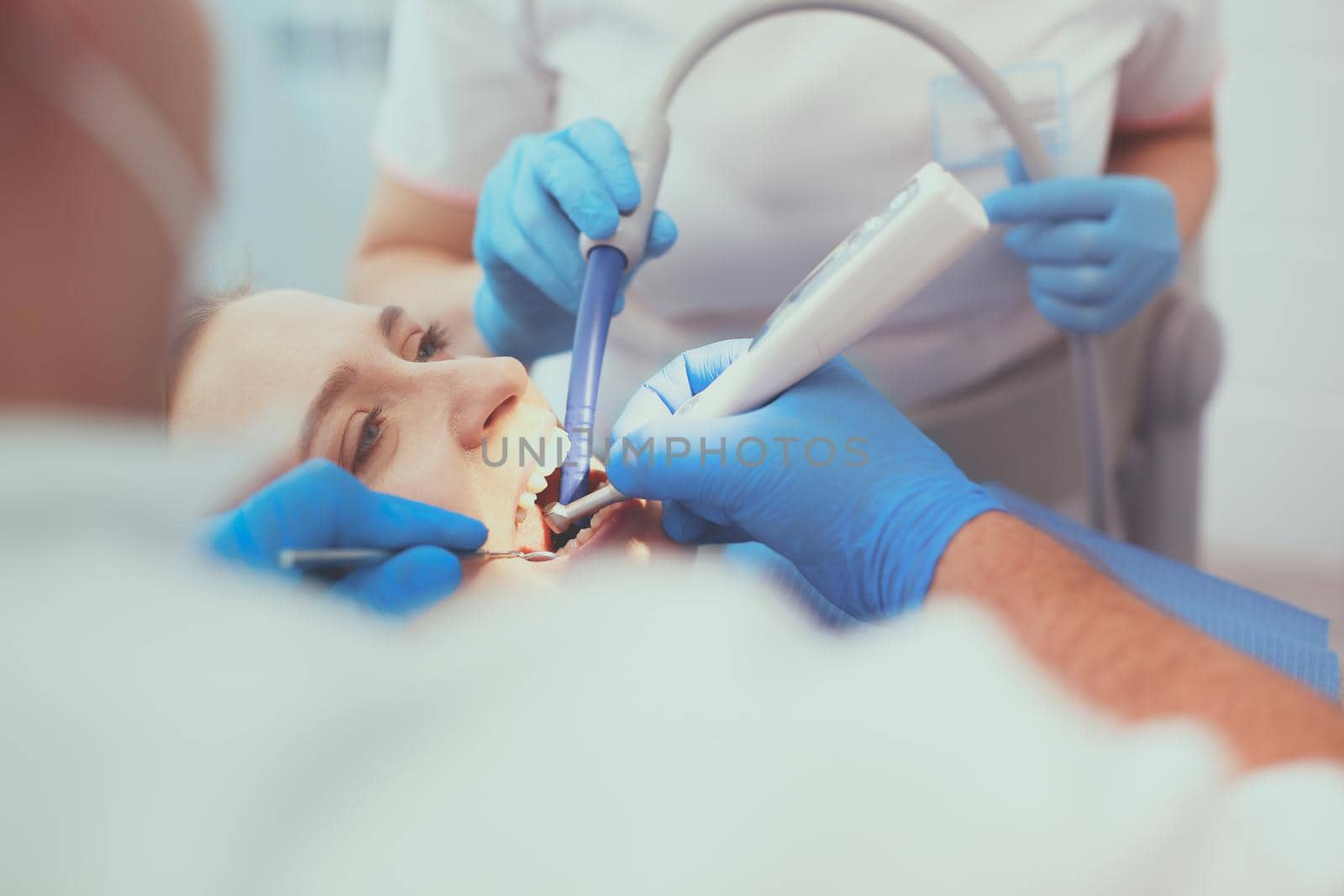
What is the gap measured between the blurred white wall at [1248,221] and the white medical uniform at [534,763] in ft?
0.92

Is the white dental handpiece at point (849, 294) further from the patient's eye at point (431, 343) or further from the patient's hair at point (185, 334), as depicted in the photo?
the patient's hair at point (185, 334)

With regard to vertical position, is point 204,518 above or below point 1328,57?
below

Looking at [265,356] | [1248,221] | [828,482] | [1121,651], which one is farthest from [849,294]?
[1248,221]

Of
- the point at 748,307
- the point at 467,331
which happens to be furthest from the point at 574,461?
the point at 748,307

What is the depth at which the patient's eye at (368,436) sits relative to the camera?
2.27 feet

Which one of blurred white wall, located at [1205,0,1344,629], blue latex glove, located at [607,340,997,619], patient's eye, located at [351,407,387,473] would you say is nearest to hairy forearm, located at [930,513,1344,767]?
blue latex glove, located at [607,340,997,619]

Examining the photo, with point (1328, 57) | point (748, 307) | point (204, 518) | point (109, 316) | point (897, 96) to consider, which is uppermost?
point (1328, 57)

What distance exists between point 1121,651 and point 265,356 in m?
0.56

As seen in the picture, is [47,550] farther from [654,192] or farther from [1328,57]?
[1328,57]

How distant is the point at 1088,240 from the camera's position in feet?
3.25

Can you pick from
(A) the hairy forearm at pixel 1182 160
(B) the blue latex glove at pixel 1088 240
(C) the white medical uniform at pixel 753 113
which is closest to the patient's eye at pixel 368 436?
(C) the white medical uniform at pixel 753 113

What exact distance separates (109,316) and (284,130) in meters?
0.25

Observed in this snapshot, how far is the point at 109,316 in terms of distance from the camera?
1.78ft

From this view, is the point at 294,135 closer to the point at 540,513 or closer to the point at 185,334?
the point at 185,334
